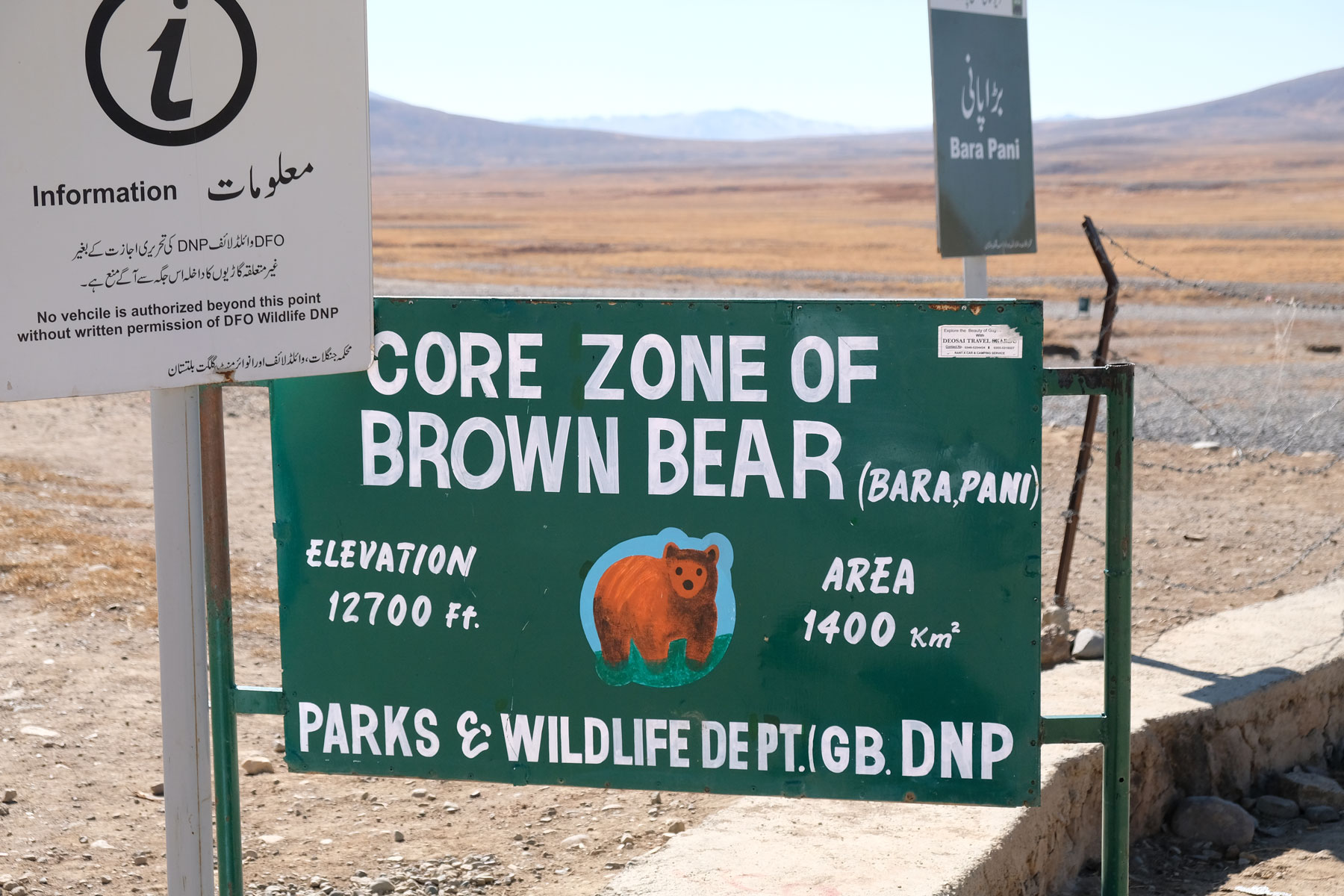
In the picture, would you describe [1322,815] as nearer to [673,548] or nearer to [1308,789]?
[1308,789]

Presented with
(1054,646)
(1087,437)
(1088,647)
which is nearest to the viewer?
(1054,646)

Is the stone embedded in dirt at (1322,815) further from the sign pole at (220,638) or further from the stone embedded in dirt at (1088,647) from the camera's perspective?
the sign pole at (220,638)

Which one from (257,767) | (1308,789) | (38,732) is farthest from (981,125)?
(38,732)

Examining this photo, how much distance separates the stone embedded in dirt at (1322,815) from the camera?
4.57m

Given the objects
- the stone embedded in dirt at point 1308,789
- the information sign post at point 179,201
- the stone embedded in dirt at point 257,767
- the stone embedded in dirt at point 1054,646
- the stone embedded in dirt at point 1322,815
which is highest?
the information sign post at point 179,201

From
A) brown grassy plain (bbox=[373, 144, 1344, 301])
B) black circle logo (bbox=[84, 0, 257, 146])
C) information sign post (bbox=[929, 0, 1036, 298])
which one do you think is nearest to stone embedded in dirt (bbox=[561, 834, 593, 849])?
black circle logo (bbox=[84, 0, 257, 146])

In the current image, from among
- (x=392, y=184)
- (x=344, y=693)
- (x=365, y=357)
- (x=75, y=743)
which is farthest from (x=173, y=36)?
(x=392, y=184)

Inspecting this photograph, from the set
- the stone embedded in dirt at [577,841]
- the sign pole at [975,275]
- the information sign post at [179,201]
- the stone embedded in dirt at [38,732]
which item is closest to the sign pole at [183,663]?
the information sign post at [179,201]

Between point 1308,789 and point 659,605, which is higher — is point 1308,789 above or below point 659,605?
below

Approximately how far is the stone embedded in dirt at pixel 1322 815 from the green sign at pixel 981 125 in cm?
252

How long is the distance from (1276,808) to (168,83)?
416cm

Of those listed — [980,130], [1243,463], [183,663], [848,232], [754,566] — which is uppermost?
[848,232]

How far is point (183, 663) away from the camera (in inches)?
111

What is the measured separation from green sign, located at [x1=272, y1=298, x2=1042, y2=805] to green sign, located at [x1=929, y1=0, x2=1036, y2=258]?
9.56 ft
